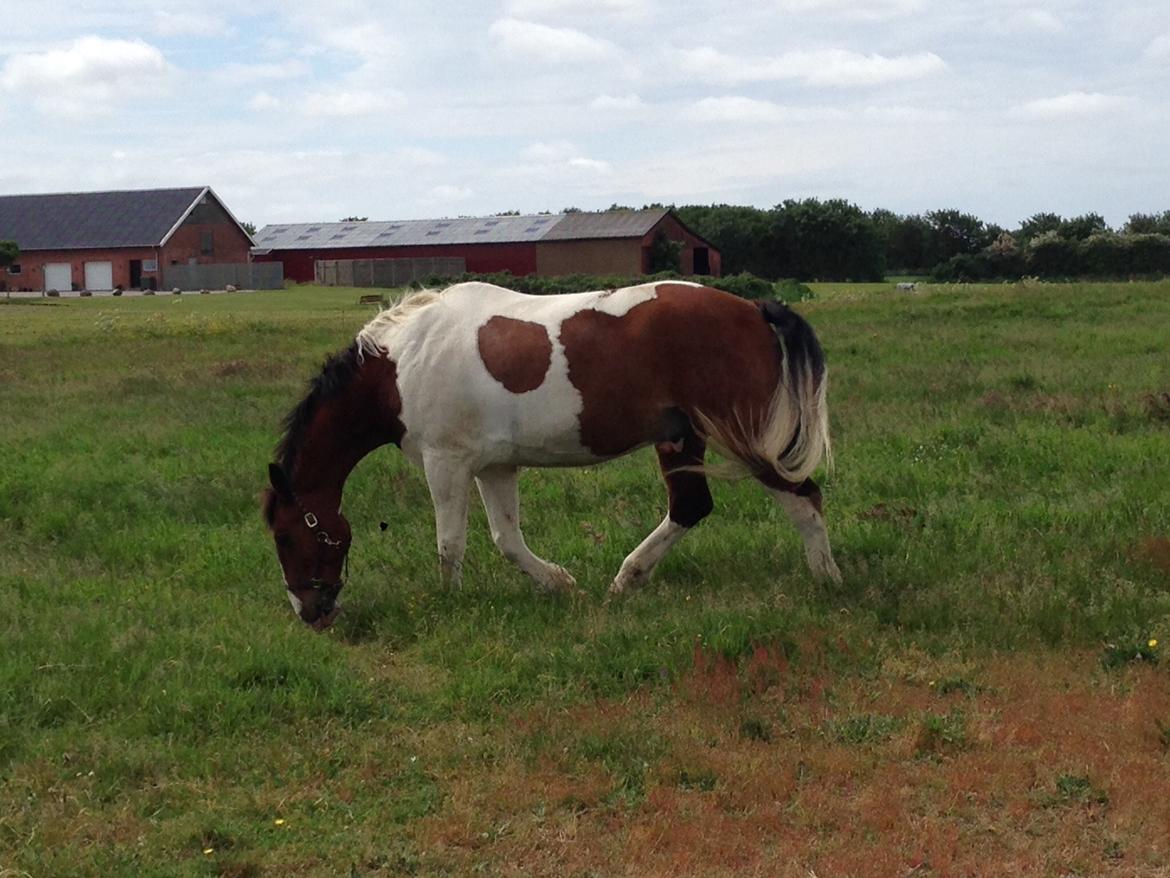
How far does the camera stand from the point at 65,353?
77.6 ft

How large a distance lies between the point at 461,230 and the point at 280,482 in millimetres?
63122

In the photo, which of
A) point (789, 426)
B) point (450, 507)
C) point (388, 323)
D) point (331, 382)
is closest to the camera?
point (789, 426)

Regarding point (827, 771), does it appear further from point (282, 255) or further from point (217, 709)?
point (282, 255)

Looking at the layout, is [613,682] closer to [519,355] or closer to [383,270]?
[519,355]

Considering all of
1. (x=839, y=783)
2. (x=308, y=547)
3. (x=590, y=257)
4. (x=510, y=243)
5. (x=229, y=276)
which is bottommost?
(x=839, y=783)

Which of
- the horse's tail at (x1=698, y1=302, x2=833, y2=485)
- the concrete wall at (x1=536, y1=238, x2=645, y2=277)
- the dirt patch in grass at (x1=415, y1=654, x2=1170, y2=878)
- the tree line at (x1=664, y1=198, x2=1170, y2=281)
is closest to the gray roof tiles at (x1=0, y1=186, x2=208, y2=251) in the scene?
the concrete wall at (x1=536, y1=238, x2=645, y2=277)

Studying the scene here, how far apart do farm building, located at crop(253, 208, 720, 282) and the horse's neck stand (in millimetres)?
54266

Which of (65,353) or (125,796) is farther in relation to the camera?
(65,353)

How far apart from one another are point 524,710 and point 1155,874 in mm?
2710

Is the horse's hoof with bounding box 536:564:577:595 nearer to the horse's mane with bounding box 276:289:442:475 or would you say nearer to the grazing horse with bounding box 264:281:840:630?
the grazing horse with bounding box 264:281:840:630

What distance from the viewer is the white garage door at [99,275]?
221ft

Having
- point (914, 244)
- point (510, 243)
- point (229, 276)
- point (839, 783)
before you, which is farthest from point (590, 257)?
point (839, 783)

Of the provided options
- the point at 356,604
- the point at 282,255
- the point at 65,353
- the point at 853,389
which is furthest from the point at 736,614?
the point at 282,255

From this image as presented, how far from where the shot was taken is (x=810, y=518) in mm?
7617
